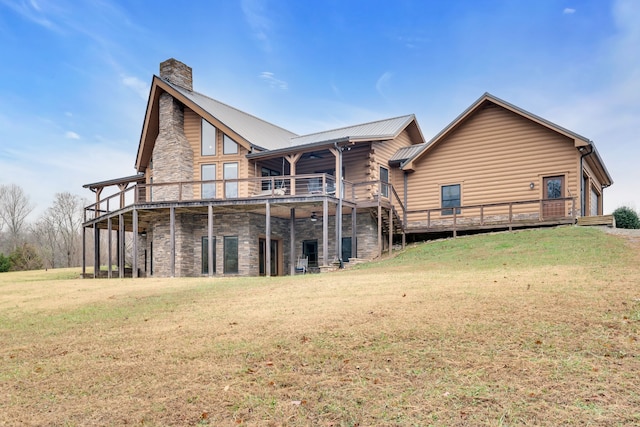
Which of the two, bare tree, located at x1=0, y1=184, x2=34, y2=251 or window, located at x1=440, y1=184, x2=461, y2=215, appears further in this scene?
bare tree, located at x1=0, y1=184, x2=34, y2=251

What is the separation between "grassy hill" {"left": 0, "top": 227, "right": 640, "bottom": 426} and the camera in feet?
17.4

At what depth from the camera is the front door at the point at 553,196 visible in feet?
69.3

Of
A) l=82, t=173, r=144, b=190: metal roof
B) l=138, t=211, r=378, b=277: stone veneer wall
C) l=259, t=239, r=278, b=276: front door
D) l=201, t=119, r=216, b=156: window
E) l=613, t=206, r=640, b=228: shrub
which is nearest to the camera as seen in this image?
l=138, t=211, r=378, b=277: stone veneer wall

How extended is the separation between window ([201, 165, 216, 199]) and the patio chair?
5198 mm

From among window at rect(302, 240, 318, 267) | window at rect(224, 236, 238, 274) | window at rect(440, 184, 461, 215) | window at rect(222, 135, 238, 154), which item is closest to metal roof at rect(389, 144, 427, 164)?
window at rect(440, 184, 461, 215)

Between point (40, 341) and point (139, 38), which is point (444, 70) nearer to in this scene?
point (139, 38)

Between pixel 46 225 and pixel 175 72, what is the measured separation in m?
40.2

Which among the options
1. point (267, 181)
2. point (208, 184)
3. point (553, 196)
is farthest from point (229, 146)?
point (553, 196)

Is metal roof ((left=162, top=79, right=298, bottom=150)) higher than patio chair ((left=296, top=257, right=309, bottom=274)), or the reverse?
metal roof ((left=162, top=79, right=298, bottom=150))

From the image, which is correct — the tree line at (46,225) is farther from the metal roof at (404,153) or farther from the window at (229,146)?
the metal roof at (404,153)

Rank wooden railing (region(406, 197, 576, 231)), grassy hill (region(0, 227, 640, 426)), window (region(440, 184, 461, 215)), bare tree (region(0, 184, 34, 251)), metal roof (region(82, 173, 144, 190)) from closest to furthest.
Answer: grassy hill (region(0, 227, 640, 426)) → wooden railing (region(406, 197, 576, 231)) → window (region(440, 184, 461, 215)) → metal roof (region(82, 173, 144, 190)) → bare tree (region(0, 184, 34, 251))

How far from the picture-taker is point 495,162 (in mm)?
22641

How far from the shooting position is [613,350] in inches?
252

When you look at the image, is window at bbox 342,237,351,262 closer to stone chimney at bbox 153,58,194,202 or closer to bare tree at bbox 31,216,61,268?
stone chimney at bbox 153,58,194,202
